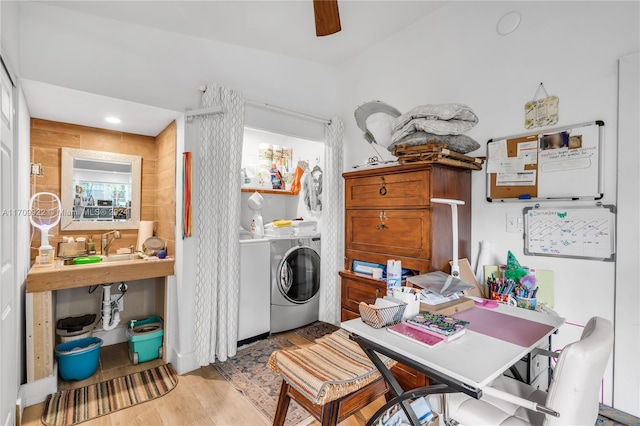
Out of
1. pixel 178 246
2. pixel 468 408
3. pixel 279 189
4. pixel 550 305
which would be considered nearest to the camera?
pixel 468 408

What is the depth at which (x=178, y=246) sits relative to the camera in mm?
2479

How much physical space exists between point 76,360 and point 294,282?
1.83 meters

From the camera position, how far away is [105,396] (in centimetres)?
208

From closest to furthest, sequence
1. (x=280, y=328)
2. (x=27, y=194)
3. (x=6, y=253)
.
A: (x=6, y=253), (x=27, y=194), (x=280, y=328)

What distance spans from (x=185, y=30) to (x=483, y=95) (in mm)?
2282

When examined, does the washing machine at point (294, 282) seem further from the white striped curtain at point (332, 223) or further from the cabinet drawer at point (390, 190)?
the cabinet drawer at point (390, 190)

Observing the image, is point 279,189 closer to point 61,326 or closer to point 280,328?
point 280,328

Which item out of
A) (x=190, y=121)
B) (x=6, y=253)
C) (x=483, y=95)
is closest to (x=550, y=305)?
(x=483, y=95)

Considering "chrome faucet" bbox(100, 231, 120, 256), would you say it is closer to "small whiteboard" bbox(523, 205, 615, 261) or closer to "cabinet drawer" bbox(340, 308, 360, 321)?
"cabinet drawer" bbox(340, 308, 360, 321)

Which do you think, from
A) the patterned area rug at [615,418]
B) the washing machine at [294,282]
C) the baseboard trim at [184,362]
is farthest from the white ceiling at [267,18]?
the patterned area rug at [615,418]

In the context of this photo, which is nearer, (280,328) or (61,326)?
(61,326)

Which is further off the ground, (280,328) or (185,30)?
(185,30)

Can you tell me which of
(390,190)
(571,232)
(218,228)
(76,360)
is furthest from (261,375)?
(571,232)

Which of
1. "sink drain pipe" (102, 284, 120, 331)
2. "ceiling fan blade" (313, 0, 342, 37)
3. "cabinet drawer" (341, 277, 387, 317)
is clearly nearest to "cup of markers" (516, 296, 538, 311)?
"cabinet drawer" (341, 277, 387, 317)
